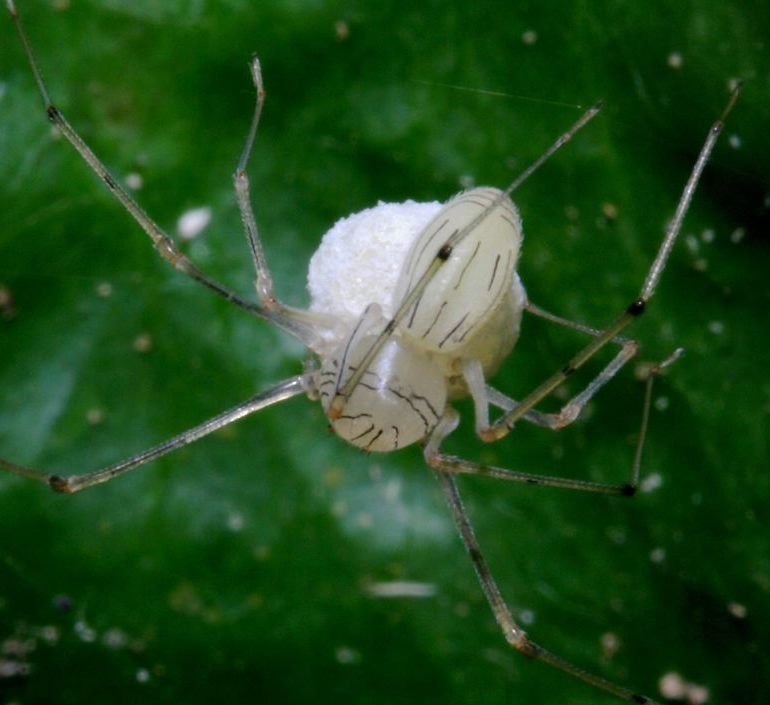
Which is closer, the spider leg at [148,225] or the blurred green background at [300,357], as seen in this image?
the spider leg at [148,225]

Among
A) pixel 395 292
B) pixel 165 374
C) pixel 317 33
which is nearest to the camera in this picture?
pixel 395 292

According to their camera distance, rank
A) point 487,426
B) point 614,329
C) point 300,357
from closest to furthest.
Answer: point 614,329, point 487,426, point 300,357

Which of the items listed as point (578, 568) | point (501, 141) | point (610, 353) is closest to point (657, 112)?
point (501, 141)

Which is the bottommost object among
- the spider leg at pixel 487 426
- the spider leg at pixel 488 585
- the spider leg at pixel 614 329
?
the spider leg at pixel 488 585

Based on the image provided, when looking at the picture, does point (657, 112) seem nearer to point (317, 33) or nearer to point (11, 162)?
point (317, 33)

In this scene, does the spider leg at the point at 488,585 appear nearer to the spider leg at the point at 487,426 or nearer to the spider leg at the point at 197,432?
the spider leg at the point at 487,426

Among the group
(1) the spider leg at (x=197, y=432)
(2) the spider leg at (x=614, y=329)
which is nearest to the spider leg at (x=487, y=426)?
(2) the spider leg at (x=614, y=329)

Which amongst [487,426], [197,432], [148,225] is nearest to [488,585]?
[487,426]

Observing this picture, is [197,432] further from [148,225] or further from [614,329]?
[614,329]
